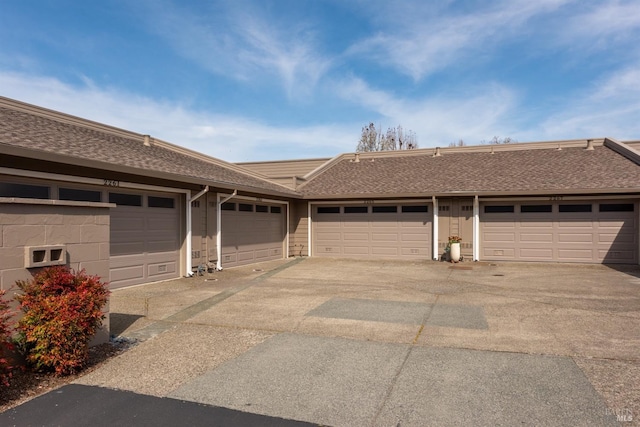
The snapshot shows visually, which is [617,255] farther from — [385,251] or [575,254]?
[385,251]

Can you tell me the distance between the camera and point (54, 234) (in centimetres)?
534

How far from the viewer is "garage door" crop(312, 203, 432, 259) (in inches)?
662

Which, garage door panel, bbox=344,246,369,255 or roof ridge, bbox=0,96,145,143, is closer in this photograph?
roof ridge, bbox=0,96,145,143

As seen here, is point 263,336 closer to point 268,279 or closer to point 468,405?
point 468,405

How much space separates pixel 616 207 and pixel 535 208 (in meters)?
2.52

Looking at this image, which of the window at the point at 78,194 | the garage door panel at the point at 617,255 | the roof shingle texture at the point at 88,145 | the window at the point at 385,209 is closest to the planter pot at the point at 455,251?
the window at the point at 385,209

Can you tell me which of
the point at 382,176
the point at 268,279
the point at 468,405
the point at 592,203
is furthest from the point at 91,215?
the point at 592,203

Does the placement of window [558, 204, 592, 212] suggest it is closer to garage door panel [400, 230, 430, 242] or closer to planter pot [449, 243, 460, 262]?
planter pot [449, 243, 460, 262]

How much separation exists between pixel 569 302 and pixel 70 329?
8661 millimetres

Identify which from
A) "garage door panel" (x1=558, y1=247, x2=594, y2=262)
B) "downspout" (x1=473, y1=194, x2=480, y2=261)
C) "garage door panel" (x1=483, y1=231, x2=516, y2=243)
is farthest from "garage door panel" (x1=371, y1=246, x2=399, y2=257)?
"garage door panel" (x1=558, y1=247, x2=594, y2=262)

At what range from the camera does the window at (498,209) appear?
1579cm

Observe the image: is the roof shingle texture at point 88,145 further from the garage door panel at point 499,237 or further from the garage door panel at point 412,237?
the garage door panel at point 499,237

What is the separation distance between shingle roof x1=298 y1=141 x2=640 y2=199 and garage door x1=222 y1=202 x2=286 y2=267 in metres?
1.87

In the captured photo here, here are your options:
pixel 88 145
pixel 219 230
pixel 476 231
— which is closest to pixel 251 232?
pixel 219 230
